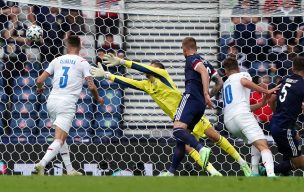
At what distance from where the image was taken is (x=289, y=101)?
34.9ft

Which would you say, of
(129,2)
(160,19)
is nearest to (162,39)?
(160,19)

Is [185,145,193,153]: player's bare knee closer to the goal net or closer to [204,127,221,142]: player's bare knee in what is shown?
[204,127,221,142]: player's bare knee

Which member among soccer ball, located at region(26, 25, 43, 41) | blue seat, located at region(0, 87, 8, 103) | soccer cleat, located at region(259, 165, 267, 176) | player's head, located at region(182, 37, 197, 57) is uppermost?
soccer ball, located at region(26, 25, 43, 41)

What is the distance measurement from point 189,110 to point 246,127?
0.66 m

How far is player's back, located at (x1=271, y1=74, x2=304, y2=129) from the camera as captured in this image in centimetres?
1063

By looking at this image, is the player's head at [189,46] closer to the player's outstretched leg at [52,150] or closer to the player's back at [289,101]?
the player's back at [289,101]

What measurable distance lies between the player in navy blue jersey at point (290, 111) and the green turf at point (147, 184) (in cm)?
181

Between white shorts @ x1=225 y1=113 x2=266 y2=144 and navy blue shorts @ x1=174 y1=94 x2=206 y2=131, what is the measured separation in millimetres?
376

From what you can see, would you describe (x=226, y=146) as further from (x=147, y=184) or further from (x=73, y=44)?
(x=147, y=184)

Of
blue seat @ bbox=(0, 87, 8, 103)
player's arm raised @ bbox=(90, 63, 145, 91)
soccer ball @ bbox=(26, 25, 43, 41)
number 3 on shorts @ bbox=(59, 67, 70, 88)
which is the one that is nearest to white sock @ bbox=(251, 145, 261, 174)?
player's arm raised @ bbox=(90, 63, 145, 91)

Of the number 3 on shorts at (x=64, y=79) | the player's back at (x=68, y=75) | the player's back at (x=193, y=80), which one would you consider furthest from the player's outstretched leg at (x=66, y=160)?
the player's back at (x=193, y=80)

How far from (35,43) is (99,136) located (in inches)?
63.8

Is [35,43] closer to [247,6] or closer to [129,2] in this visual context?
[129,2]

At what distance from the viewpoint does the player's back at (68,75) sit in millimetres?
11078
